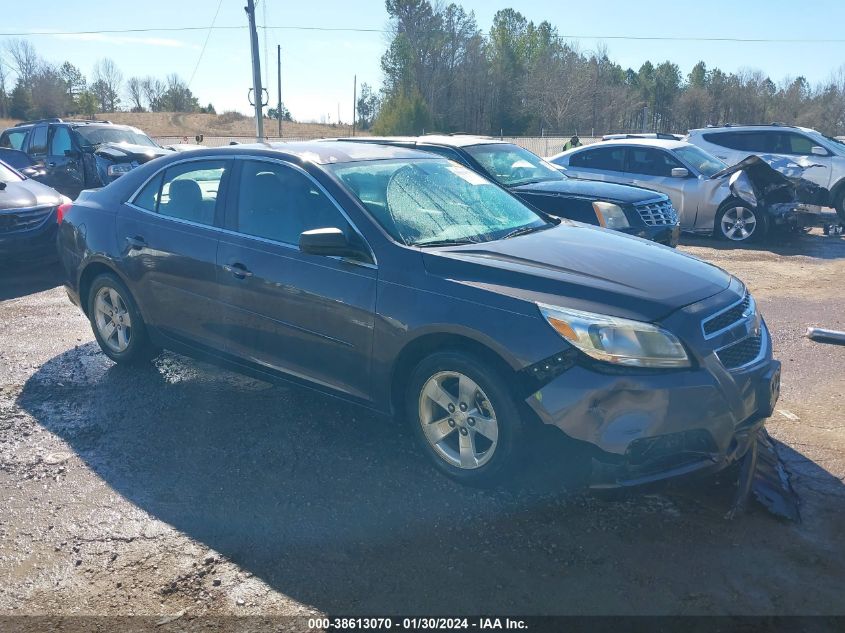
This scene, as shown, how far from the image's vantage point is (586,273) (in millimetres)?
3791

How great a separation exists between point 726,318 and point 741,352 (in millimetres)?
180

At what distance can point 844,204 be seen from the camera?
533 inches

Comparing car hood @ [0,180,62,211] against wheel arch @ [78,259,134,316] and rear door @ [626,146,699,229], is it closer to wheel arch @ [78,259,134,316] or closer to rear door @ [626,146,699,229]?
wheel arch @ [78,259,134,316]

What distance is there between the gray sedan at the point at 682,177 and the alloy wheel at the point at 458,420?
30.3 feet

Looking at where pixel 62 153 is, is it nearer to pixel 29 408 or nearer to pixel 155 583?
pixel 29 408

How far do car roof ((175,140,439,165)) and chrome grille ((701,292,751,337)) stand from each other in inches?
91.8

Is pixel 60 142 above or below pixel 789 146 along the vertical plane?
below

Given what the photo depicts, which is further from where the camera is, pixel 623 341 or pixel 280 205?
pixel 280 205

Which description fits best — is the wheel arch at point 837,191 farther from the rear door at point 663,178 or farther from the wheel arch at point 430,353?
the wheel arch at point 430,353

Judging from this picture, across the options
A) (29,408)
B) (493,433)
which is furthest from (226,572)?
(29,408)

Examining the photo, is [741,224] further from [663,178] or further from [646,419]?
[646,419]

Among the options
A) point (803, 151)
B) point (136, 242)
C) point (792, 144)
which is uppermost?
point (792, 144)

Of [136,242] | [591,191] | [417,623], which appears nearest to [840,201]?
[591,191]

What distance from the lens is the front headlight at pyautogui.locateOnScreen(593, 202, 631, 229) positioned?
27.3ft
